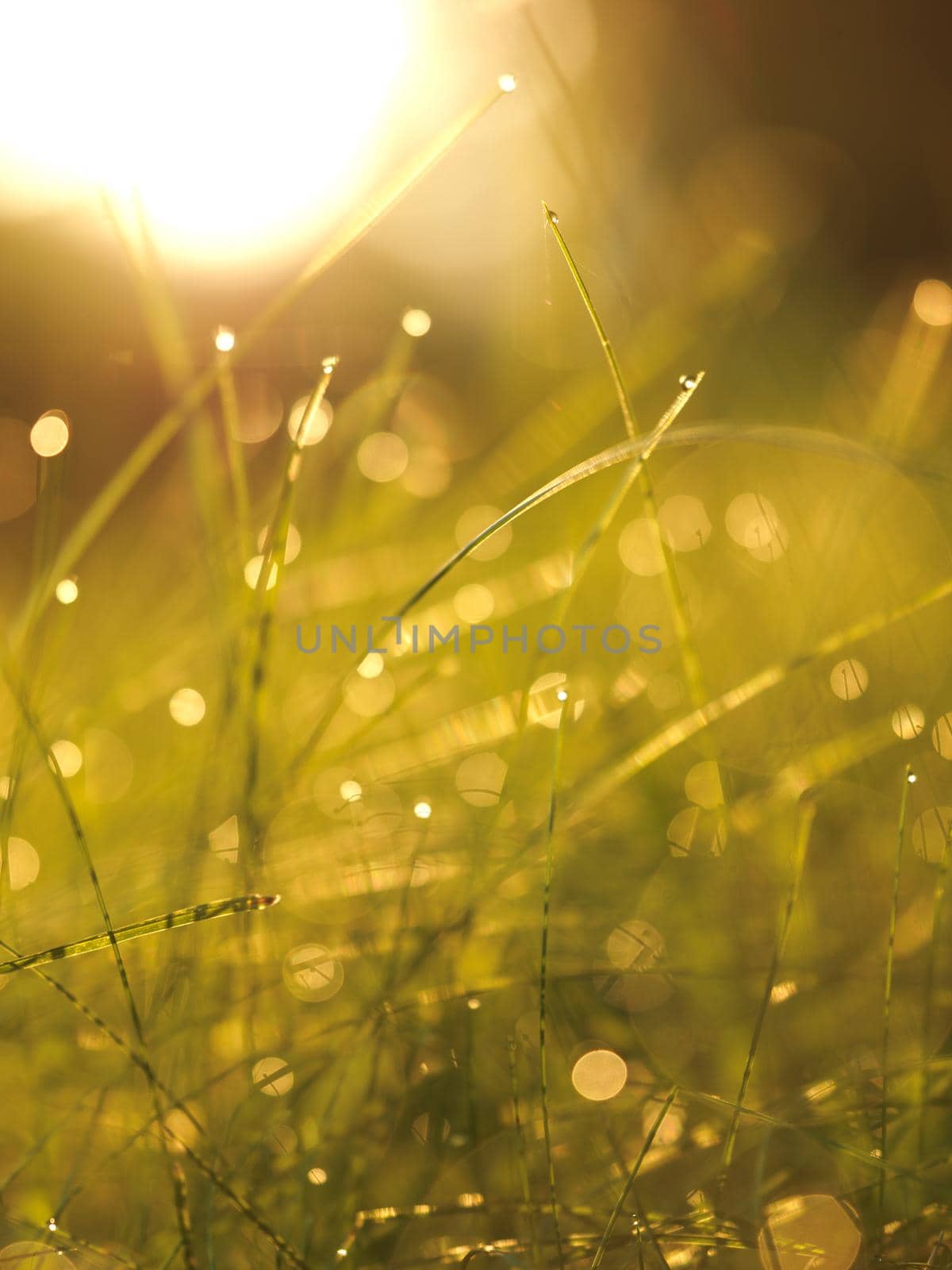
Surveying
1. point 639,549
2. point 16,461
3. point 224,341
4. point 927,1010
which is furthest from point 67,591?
point 16,461

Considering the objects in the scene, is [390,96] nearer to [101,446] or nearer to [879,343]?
[101,446]

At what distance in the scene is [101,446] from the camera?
4.61 feet

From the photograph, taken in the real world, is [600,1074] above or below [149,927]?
below

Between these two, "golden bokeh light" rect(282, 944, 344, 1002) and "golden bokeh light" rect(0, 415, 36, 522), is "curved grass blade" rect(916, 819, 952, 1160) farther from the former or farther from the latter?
"golden bokeh light" rect(0, 415, 36, 522)

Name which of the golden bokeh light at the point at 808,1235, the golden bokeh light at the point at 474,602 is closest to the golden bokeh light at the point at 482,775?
the golden bokeh light at the point at 474,602

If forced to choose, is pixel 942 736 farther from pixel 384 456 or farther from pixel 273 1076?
pixel 384 456

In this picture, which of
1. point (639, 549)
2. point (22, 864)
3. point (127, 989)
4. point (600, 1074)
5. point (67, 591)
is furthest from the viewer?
point (639, 549)

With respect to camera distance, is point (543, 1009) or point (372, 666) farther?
point (372, 666)

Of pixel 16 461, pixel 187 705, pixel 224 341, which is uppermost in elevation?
pixel 16 461

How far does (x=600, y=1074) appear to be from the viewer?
1.53ft

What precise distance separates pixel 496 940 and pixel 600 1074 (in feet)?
0.28

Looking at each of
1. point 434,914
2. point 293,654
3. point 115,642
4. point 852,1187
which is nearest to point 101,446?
point 115,642

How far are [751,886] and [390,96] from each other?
55.4 inches

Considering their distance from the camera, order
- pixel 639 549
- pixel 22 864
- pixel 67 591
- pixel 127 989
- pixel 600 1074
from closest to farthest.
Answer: pixel 127 989, pixel 600 1074, pixel 67 591, pixel 22 864, pixel 639 549
